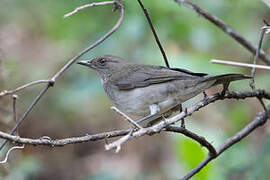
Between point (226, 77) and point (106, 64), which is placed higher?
point (226, 77)

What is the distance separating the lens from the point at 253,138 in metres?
7.61

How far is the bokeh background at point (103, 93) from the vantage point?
198 inches

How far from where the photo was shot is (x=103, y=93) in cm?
723

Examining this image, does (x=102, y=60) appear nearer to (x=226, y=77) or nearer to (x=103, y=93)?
(x=103, y=93)

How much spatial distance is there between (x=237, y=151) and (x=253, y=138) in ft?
9.31

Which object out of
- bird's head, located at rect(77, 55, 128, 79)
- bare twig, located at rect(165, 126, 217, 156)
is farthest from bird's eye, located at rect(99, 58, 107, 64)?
bare twig, located at rect(165, 126, 217, 156)

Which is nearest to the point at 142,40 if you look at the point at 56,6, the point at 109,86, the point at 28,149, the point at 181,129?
the point at 109,86

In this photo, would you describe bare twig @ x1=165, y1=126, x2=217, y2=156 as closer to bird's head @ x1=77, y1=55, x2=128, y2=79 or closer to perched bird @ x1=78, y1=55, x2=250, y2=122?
perched bird @ x1=78, y1=55, x2=250, y2=122

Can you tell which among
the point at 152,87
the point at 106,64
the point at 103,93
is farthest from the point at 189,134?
the point at 103,93

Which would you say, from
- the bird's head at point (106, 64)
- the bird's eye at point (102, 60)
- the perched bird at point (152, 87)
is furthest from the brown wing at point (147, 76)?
the bird's eye at point (102, 60)

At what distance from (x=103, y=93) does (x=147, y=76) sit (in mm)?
2076

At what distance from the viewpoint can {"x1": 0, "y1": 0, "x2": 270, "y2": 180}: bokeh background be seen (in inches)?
198

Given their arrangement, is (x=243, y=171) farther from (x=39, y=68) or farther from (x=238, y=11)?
(x=39, y=68)

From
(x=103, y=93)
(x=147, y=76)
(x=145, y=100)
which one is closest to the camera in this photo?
(x=145, y=100)
